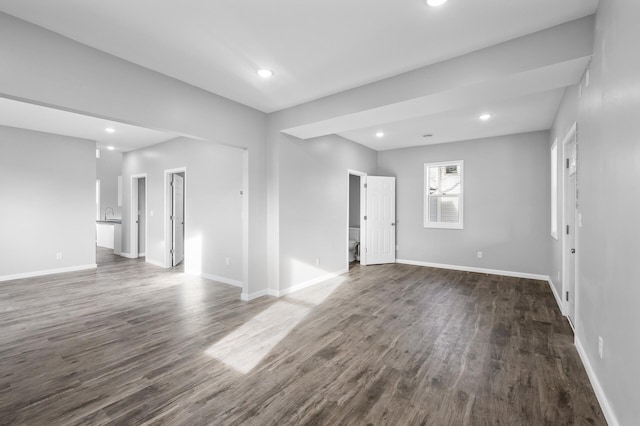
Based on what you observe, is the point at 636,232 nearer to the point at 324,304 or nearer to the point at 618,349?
the point at 618,349

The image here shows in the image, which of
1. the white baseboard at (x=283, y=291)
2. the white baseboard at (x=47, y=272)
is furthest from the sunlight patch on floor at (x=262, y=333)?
the white baseboard at (x=47, y=272)

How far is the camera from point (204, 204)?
5.70 metres

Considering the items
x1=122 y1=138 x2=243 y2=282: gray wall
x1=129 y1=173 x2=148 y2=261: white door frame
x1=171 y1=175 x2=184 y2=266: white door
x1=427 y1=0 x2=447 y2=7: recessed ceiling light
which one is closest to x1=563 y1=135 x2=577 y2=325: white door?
x1=427 y1=0 x2=447 y2=7: recessed ceiling light

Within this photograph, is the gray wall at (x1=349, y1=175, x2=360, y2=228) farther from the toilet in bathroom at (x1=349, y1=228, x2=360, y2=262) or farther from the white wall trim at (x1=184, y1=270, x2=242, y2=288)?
the white wall trim at (x1=184, y1=270, x2=242, y2=288)

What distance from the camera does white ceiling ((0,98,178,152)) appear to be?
14.7ft

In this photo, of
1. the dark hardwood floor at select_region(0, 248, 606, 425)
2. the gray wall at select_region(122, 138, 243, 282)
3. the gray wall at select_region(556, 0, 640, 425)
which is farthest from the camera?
the gray wall at select_region(122, 138, 243, 282)

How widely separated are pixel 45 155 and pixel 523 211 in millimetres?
9253

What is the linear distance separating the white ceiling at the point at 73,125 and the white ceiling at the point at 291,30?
2288mm

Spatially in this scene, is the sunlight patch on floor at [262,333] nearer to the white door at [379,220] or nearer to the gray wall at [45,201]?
the white door at [379,220]

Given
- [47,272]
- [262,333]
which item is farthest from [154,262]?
[262,333]

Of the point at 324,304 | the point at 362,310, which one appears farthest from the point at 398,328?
the point at 324,304

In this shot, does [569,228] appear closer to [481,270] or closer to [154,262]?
[481,270]

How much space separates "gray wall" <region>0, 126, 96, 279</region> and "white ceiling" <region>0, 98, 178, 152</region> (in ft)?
1.05

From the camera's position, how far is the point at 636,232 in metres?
1.46
